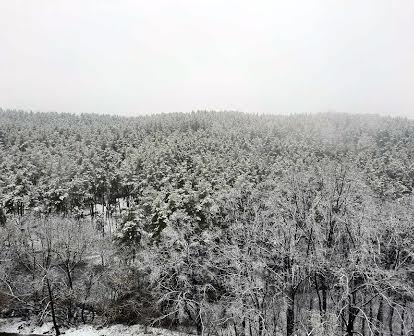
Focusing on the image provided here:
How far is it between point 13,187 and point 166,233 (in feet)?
107

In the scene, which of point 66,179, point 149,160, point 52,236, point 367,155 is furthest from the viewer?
point 367,155

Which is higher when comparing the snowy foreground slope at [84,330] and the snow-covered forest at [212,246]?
the snow-covered forest at [212,246]

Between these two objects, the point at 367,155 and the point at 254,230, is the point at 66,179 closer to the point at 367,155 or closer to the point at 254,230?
the point at 254,230

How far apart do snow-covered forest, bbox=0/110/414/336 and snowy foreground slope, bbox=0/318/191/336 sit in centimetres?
82

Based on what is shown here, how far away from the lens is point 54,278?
3375cm

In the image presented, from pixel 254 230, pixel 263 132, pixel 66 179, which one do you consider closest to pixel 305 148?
pixel 263 132

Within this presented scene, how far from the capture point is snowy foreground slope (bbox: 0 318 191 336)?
3312 cm

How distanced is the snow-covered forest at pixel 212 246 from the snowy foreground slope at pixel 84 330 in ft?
2.69

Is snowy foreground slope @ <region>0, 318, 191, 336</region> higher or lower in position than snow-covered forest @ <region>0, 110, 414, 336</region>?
lower

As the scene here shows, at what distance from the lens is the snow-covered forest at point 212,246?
67.1ft

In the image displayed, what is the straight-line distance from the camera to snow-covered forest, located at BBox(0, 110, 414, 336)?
2045 cm

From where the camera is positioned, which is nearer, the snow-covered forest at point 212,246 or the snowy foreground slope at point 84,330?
the snow-covered forest at point 212,246

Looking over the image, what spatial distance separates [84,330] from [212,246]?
17.3m

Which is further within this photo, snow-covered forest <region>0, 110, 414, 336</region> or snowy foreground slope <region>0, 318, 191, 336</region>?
snowy foreground slope <region>0, 318, 191, 336</region>
